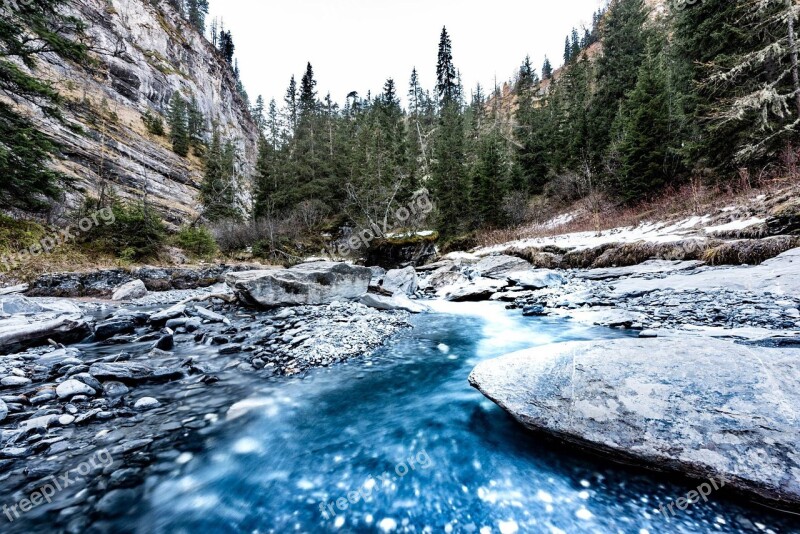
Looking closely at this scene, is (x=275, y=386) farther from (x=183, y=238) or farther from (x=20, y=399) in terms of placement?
(x=183, y=238)

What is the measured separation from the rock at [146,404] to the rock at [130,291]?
1113 cm

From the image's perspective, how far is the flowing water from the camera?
2.01m

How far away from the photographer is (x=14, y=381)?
11.9 feet

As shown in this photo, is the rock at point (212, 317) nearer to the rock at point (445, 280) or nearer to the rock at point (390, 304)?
the rock at point (390, 304)

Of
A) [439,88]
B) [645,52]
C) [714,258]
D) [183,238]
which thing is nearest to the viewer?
[714,258]

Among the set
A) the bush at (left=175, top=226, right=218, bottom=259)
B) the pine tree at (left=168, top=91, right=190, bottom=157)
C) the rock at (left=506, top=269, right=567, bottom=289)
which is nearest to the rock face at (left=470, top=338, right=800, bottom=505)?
the rock at (left=506, top=269, right=567, bottom=289)

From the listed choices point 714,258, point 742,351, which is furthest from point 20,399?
point 714,258

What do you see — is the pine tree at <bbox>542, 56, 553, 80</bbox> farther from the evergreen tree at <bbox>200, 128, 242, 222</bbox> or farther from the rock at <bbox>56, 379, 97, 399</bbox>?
the rock at <bbox>56, 379, 97, 399</bbox>

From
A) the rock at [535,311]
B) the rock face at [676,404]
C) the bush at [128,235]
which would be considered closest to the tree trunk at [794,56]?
the rock at [535,311]

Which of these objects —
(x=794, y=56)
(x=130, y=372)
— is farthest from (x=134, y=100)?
(x=794, y=56)

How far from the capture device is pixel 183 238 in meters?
19.8

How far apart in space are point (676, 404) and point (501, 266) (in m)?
13.8

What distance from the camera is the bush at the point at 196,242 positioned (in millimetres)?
19750

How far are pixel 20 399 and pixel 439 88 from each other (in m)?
61.2
